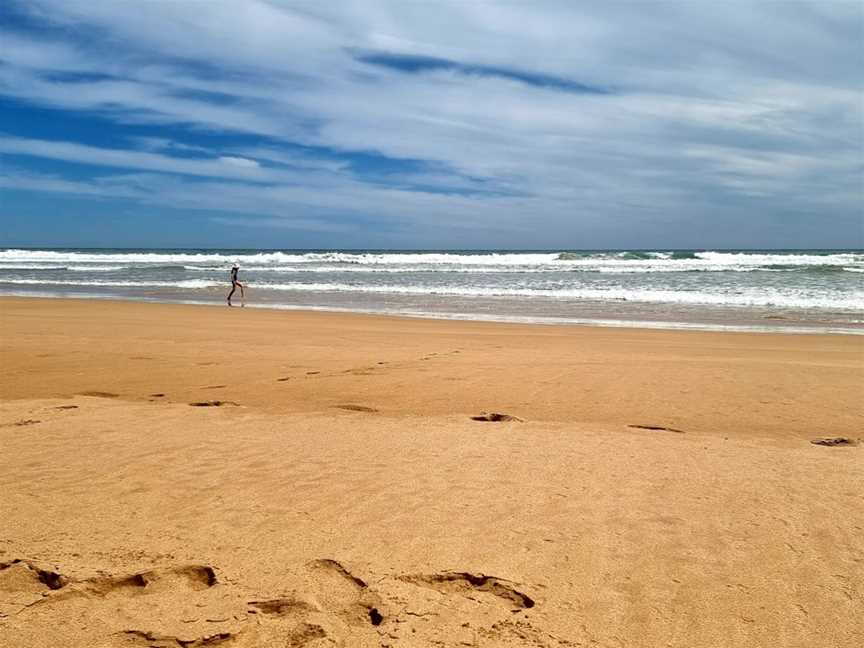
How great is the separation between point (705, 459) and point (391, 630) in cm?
324

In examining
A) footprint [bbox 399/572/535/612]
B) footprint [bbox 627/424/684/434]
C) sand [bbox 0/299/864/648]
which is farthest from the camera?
footprint [bbox 627/424/684/434]

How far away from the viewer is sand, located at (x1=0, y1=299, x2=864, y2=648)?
2846mm

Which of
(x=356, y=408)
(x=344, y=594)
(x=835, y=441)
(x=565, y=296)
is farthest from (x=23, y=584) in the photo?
(x=565, y=296)

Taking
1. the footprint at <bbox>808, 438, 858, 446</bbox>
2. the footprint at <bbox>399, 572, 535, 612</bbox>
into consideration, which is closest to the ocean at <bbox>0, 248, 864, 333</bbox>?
the footprint at <bbox>808, 438, 858, 446</bbox>

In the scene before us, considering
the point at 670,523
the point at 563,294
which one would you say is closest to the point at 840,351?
the point at 670,523

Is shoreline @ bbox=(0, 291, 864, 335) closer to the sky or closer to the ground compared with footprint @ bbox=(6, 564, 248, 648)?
closer to the sky

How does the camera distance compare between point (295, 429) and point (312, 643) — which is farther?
point (295, 429)

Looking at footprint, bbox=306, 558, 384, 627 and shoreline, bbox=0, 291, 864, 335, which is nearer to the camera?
footprint, bbox=306, 558, 384, 627

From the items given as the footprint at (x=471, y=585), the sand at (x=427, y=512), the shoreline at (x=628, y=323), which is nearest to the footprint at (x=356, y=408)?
the sand at (x=427, y=512)

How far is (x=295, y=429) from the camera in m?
5.89

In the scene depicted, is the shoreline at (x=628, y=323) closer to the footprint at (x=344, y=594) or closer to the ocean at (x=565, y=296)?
the ocean at (x=565, y=296)

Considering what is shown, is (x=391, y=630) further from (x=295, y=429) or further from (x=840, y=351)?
(x=840, y=351)

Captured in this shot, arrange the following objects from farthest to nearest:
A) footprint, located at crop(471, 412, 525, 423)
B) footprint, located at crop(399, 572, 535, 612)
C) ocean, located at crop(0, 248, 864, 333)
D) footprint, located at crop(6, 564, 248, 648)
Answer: ocean, located at crop(0, 248, 864, 333) < footprint, located at crop(471, 412, 525, 423) < footprint, located at crop(399, 572, 535, 612) < footprint, located at crop(6, 564, 248, 648)

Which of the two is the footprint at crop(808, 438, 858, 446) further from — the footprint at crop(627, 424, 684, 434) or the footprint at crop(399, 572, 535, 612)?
the footprint at crop(399, 572, 535, 612)
